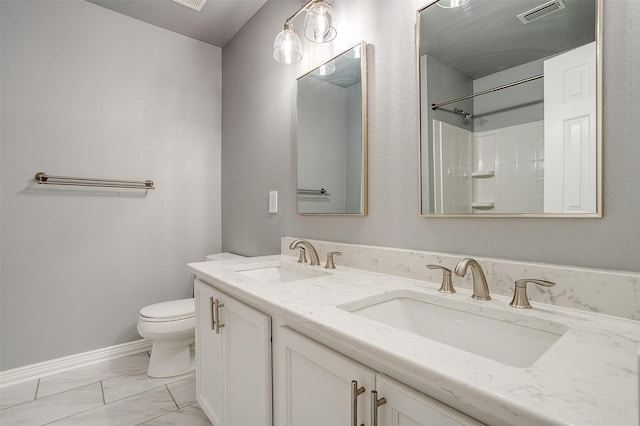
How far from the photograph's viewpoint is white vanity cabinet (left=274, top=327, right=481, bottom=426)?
55 cm

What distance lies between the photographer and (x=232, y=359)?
1185mm

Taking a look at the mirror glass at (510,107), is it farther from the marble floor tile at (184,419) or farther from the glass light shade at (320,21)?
the marble floor tile at (184,419)

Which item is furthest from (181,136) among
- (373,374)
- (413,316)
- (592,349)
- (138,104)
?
(592,349)

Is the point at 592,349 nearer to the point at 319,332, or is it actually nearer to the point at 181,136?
the point at 319,332

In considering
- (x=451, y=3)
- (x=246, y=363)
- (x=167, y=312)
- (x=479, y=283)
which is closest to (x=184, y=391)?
(x=167, y=312)

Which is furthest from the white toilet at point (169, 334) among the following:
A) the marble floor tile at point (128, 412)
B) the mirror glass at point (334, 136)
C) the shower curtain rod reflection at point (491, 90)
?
the shower curtain rod reflection at point (491, 90)

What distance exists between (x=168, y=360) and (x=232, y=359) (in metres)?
1.09

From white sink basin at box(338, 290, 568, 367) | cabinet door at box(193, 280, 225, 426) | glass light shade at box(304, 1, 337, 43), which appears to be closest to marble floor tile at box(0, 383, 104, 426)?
cabinet door at box(193, 280, 225, 426)

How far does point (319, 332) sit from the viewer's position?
2.38ft

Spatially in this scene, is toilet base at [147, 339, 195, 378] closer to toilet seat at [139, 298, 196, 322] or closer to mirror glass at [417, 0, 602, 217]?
toilet seat at [139, 298, 196, 322]

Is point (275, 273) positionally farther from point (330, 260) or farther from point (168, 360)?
point (168, 360)

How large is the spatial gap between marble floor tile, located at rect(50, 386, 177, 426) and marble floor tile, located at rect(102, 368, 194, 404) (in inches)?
2.6

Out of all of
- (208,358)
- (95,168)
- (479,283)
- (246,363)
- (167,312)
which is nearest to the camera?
(479,283)

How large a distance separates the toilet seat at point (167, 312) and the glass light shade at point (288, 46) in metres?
1.53
